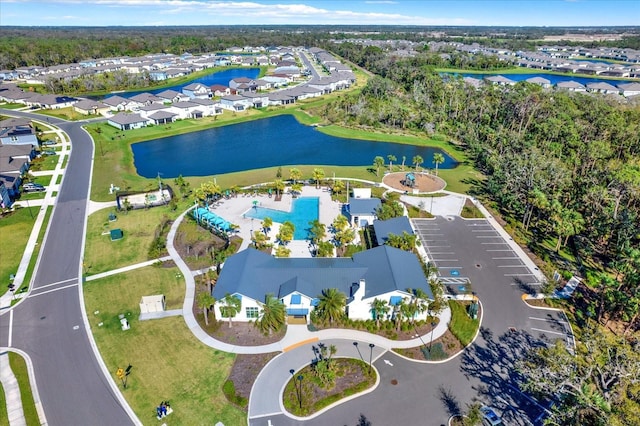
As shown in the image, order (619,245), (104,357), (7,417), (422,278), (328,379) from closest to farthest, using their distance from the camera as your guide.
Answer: (7,417) → (328,379) → (104,357) → (422,278) → (619,245)

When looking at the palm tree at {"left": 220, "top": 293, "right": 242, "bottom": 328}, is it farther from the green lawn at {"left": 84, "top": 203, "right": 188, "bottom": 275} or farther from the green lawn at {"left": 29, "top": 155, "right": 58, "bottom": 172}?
the green lawn at {"left": 29, "top": 155, "right": 58, "bottom": 172}

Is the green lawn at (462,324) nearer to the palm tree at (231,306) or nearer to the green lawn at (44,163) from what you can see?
the palm tree at (231,306)

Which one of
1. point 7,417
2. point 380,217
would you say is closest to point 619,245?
point 380,217

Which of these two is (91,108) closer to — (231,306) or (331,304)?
(231,306)

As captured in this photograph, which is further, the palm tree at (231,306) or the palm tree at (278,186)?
the palm tree at (278,186)

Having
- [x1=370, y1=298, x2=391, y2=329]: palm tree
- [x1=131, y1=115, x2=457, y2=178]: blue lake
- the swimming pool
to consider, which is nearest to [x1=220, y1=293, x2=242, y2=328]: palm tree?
[x1=370, y1=298, x2=391, y2=329]: palm tree

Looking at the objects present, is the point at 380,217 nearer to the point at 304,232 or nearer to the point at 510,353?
the point at 304,232

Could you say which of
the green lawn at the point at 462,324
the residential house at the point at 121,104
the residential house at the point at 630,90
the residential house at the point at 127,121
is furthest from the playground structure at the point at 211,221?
the residential house at the point at 630,90
